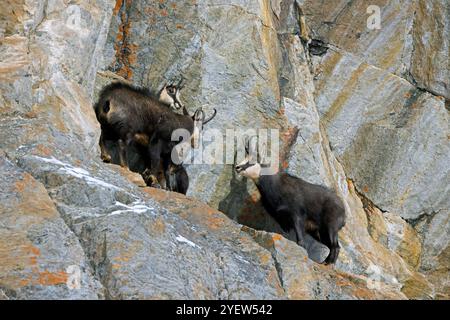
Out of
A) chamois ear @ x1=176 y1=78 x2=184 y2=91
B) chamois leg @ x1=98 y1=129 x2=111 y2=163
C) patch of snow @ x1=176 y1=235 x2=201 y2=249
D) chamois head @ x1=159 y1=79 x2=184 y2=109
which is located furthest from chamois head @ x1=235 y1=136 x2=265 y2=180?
patch of snow @ x1=176 y1=235 x2=201 y2=249

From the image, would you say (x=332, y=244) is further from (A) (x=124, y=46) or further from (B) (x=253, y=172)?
(A) (x=124, y=46)

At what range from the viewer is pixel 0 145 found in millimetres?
8023

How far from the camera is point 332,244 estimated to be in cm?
1023

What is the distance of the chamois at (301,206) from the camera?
10.3 meters

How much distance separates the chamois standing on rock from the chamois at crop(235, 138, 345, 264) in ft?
3.47

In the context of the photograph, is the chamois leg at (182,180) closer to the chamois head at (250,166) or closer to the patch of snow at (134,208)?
the chamois head at (250,166)

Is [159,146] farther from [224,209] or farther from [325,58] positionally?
[325,58]

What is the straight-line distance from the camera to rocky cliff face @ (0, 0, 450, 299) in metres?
7.14

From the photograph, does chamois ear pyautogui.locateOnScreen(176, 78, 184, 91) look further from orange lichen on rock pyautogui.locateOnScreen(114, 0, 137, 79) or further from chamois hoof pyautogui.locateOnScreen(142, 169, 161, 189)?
chamois hoof pyautogui.locateOnScreen(142, 169, 161, 189)

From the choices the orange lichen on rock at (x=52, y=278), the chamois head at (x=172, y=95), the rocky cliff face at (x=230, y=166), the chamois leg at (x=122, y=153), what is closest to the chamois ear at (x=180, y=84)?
the chamois head at (x=172, y=95)

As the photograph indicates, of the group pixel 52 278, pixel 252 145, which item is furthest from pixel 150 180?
pixel 52 278

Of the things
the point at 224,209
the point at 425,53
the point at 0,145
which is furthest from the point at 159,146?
the point at 425,53

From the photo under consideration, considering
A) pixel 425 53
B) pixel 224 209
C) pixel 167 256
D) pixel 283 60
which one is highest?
pixel 425 53
